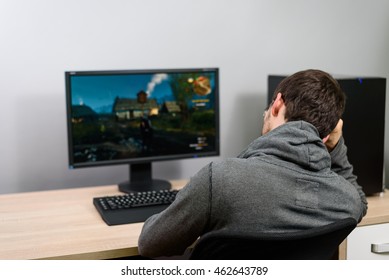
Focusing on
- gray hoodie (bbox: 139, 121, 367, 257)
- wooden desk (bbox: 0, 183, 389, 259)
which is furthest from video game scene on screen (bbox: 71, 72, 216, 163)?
gray hoodie (bbox: 139, 121, 367, 257)

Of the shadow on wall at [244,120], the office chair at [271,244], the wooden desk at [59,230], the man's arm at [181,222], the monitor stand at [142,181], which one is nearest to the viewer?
the office chair at [271,244]

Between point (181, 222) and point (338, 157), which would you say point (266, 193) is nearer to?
point (181, 222)

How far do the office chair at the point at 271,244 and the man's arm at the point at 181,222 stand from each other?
0.06 metres

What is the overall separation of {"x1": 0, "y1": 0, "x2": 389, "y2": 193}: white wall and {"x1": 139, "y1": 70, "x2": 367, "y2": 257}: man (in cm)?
94

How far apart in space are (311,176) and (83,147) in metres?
1.01

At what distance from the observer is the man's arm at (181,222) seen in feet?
3.81

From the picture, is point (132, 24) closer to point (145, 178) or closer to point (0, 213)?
point (145, 178)

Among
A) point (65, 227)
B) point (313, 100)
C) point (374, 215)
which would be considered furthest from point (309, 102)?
point (65, 227)

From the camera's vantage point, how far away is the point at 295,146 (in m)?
1.20

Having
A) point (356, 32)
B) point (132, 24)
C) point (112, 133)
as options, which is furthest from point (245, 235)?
point (356, 32)

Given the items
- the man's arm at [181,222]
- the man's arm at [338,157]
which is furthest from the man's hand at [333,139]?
the man's arm at [181,222]

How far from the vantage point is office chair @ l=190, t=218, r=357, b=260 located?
3.47 ft

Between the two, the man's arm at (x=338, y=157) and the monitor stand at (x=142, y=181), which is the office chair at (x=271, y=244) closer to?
the man's arm at (x=338, y=157)
